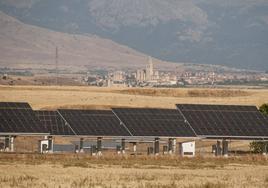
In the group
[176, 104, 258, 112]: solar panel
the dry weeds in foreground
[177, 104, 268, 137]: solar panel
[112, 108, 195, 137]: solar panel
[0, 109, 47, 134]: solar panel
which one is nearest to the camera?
the dry weeds in foreground

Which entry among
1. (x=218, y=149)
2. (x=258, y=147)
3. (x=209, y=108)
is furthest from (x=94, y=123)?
(x=258, y=147)

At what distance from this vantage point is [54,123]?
70.8m

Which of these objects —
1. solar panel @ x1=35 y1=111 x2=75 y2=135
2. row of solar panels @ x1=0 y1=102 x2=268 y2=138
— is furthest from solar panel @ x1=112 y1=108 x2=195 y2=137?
solar panel @ x1=35 y1=111 x2=75 y2=135

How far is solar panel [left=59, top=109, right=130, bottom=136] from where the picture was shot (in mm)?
69438

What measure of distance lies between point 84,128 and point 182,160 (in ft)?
24.5

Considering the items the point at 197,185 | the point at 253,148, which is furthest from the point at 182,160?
the point at 197,185

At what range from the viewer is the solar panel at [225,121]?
70938 millimetres

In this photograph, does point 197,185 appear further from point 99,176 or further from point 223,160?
point 223,160

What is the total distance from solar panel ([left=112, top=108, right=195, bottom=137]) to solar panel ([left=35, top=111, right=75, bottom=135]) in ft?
11.9

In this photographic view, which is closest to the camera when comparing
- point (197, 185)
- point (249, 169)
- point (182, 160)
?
point (197, 185)

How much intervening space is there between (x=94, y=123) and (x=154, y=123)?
150 inches

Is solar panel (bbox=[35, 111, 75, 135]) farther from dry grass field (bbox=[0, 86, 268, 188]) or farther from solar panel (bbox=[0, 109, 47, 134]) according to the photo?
dry grass field (bbox=[0, 86, 268, 188])

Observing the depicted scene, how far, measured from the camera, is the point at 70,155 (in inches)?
2608

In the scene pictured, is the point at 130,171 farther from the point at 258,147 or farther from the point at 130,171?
the point at 258,147
